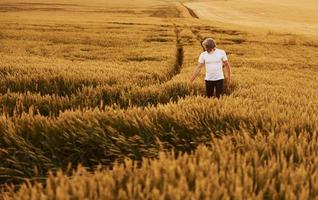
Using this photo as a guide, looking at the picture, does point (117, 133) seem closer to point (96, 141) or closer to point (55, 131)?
point (96, 141)

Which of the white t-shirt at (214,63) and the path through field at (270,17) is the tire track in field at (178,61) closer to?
the white t-shirt at (214,63)

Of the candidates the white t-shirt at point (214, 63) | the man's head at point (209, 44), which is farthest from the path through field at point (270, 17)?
the man's head at point (209, 44)

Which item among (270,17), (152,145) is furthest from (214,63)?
(270,17)

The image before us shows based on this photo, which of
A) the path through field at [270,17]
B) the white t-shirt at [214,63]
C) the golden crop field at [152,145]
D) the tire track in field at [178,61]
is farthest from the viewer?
the path through field at [270,17]

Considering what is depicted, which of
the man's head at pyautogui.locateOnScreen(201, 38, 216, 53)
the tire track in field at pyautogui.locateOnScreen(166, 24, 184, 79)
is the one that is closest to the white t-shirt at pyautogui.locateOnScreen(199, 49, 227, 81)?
the man's head at pyautogui.locateOnScreen(201, 38, 216, 53)

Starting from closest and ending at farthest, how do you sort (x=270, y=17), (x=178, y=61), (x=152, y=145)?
(x=152, y=145), (x=178, y=61), (x=270, y=17)

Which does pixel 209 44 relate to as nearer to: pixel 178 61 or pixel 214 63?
pixel 214 63

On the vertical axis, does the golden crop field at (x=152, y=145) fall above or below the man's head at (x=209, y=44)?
below

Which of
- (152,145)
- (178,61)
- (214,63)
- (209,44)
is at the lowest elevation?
(178,61)

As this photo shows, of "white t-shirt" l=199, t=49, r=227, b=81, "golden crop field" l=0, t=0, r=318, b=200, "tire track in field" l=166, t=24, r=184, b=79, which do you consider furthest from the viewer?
"tire track in field" l=166, t=24, r=184, b=79

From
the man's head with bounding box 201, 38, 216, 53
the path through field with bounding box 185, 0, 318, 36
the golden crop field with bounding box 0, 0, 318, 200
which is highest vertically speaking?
the man's head with bounding box 201, 38, 216, 53

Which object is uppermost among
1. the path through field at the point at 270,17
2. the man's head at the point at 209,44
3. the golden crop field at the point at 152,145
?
the man's head at the point at 209,44

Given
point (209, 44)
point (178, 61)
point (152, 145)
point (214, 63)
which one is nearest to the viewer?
point (152, 145)

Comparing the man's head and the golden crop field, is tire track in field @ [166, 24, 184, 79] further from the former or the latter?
the man's head
